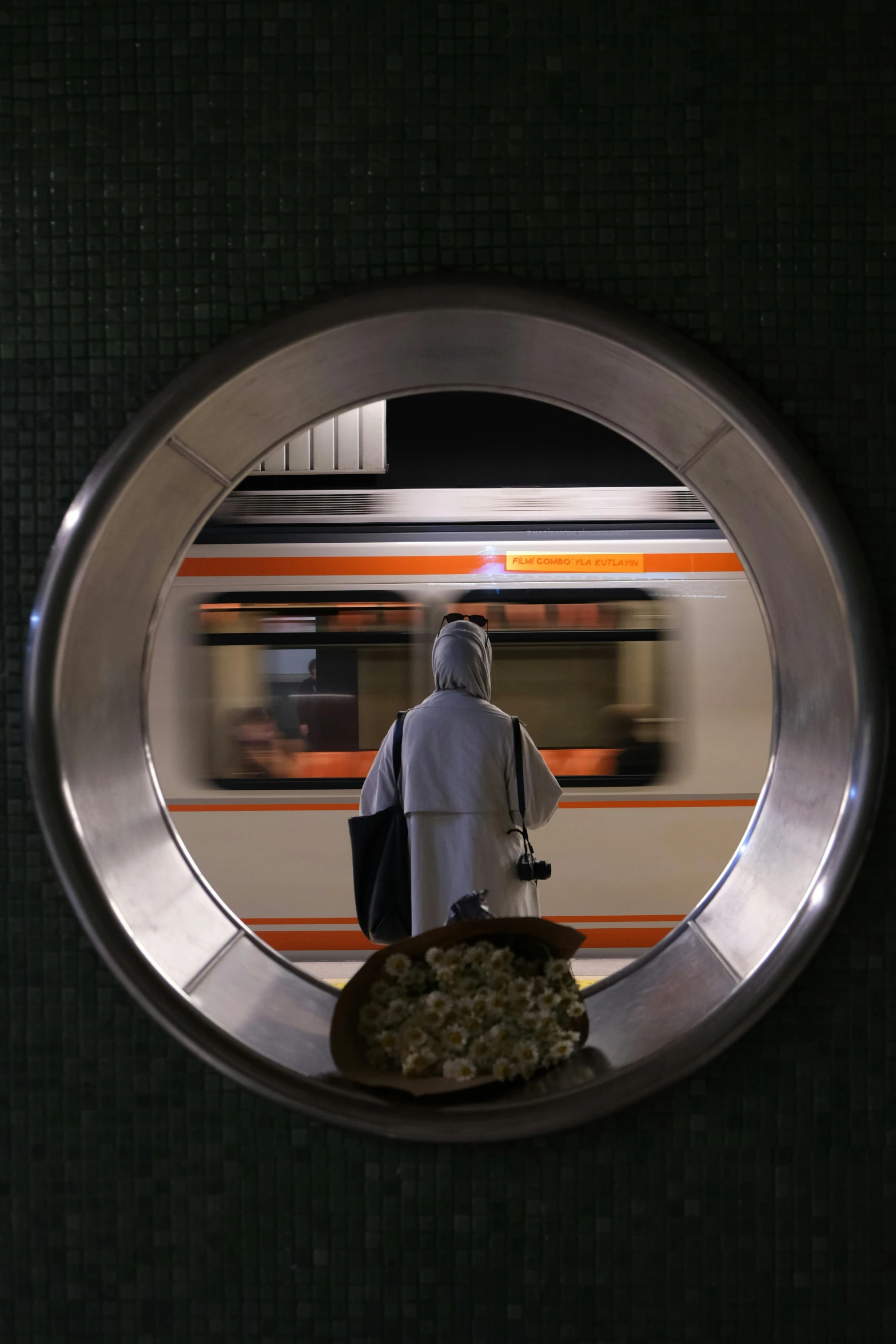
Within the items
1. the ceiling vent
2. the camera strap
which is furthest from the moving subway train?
the camera strap

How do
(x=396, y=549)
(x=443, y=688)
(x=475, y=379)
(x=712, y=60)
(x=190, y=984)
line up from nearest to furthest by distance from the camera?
(x=712, y=60), (x=190, y=984), (x=475, y=379), (x=443, y=688), (x=396, y=549)

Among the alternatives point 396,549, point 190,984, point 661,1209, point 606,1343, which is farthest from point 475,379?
point 396,549

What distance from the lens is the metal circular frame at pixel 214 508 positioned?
1.44m

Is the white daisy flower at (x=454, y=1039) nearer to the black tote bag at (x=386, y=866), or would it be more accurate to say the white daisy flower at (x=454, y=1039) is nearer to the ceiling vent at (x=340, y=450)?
the black tote bag at (x=386, y=866)

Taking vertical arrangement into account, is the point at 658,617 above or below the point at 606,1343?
above

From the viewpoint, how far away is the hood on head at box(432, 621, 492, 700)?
10.8 ft

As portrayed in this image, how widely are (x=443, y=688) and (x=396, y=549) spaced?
184 centimetres

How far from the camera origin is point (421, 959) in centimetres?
170

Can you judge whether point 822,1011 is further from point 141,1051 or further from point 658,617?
point 658,617

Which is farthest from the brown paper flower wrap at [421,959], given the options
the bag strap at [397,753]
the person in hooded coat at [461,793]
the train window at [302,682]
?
the train window at [302,682]

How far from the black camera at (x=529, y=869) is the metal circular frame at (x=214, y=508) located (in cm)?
132

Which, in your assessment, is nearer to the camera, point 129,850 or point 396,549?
point 129,850

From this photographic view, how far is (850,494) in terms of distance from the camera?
148 cm

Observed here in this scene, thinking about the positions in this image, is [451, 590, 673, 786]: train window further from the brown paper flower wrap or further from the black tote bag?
the brown paper flower wrap
